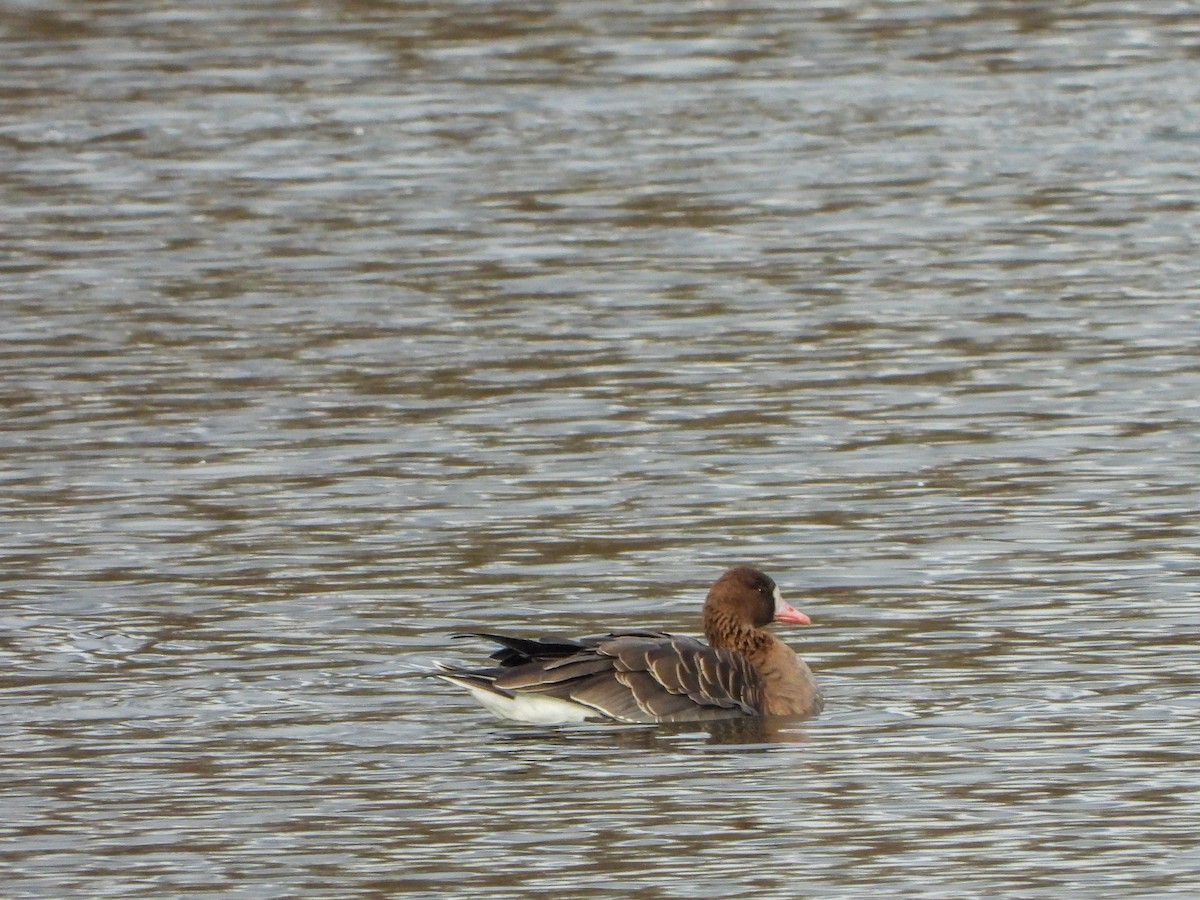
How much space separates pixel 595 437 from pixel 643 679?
5451 mm

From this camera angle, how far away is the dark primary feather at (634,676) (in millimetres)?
13227

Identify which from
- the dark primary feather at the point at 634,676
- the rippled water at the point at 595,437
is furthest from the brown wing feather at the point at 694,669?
the rippled water at the point at 595,437

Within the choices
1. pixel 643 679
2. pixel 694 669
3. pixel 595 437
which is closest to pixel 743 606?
pixel 694 669

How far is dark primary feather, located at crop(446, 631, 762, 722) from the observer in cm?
1323

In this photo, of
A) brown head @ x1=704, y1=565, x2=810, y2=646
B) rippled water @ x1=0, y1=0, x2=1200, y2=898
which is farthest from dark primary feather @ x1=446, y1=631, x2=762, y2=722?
brown head @ x1=704, y1=565, x2=810, y2=646

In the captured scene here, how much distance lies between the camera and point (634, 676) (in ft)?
44.0

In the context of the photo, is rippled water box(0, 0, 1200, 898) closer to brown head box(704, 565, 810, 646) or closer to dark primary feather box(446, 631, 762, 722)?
dark primary feather box(446, 631, 762, 722)

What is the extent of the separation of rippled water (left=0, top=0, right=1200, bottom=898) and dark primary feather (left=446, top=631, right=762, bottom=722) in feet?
0.57

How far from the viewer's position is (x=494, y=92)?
1252 inches

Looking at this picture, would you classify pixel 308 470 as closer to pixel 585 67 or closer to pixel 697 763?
pixel 697 763

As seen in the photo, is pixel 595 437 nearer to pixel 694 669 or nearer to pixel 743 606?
pixel 743 606

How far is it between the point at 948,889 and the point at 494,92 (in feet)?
72.8

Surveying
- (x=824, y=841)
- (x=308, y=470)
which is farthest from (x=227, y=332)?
(x=824, y=841)

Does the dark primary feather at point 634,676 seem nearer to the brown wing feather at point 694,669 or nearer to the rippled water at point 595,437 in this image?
the brown wing feather at point 694,669
